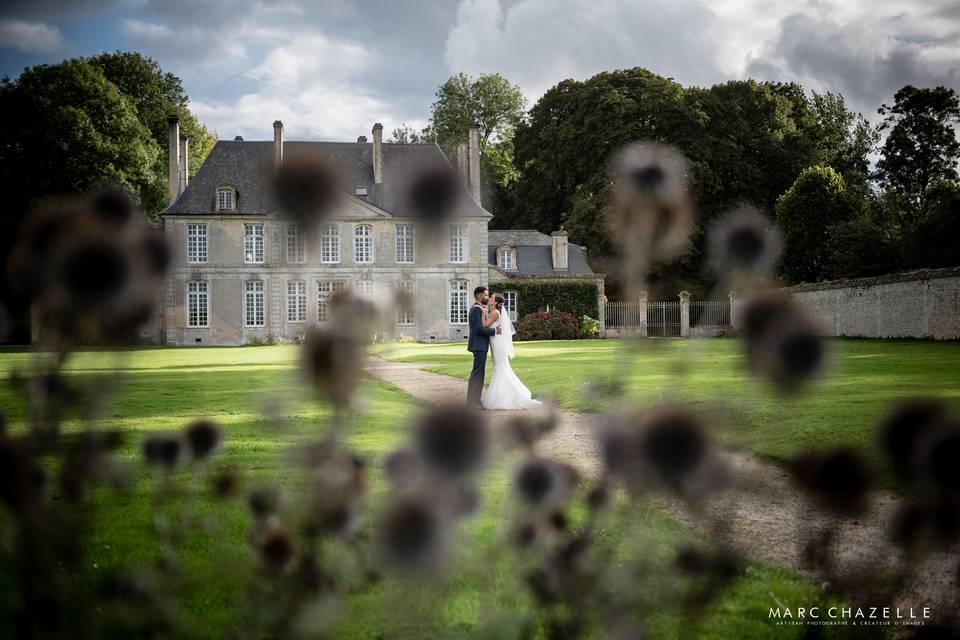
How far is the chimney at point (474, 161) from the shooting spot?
128 ft

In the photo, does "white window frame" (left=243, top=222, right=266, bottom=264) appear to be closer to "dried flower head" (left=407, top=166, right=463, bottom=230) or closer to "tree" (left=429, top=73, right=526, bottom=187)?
"tree" (left=429, top=73, right=526, bottom=187)

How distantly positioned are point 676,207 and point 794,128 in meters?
50.7

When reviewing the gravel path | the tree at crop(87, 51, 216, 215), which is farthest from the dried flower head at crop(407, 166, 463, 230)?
the tree at crop(87, 51, 216, 215)

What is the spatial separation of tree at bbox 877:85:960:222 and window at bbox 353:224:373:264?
99.9 ft

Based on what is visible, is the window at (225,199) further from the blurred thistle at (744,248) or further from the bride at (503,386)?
the blurred thistle at (744,248)

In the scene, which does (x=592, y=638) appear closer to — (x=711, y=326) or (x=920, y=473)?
(x=920, y=473)

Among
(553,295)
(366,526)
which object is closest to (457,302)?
(553,295)

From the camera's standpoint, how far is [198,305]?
129 ft

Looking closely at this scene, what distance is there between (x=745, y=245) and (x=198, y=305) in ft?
135

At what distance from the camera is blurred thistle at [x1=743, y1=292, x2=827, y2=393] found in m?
1.16

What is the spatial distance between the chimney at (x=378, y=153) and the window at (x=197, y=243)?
9.95 meters

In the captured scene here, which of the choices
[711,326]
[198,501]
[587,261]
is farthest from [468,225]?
[198,501]

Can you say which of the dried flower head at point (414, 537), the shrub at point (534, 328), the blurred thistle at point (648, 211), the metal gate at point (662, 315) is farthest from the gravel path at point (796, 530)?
the metal gate at point (662, 315)

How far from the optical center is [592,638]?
3004 mm
